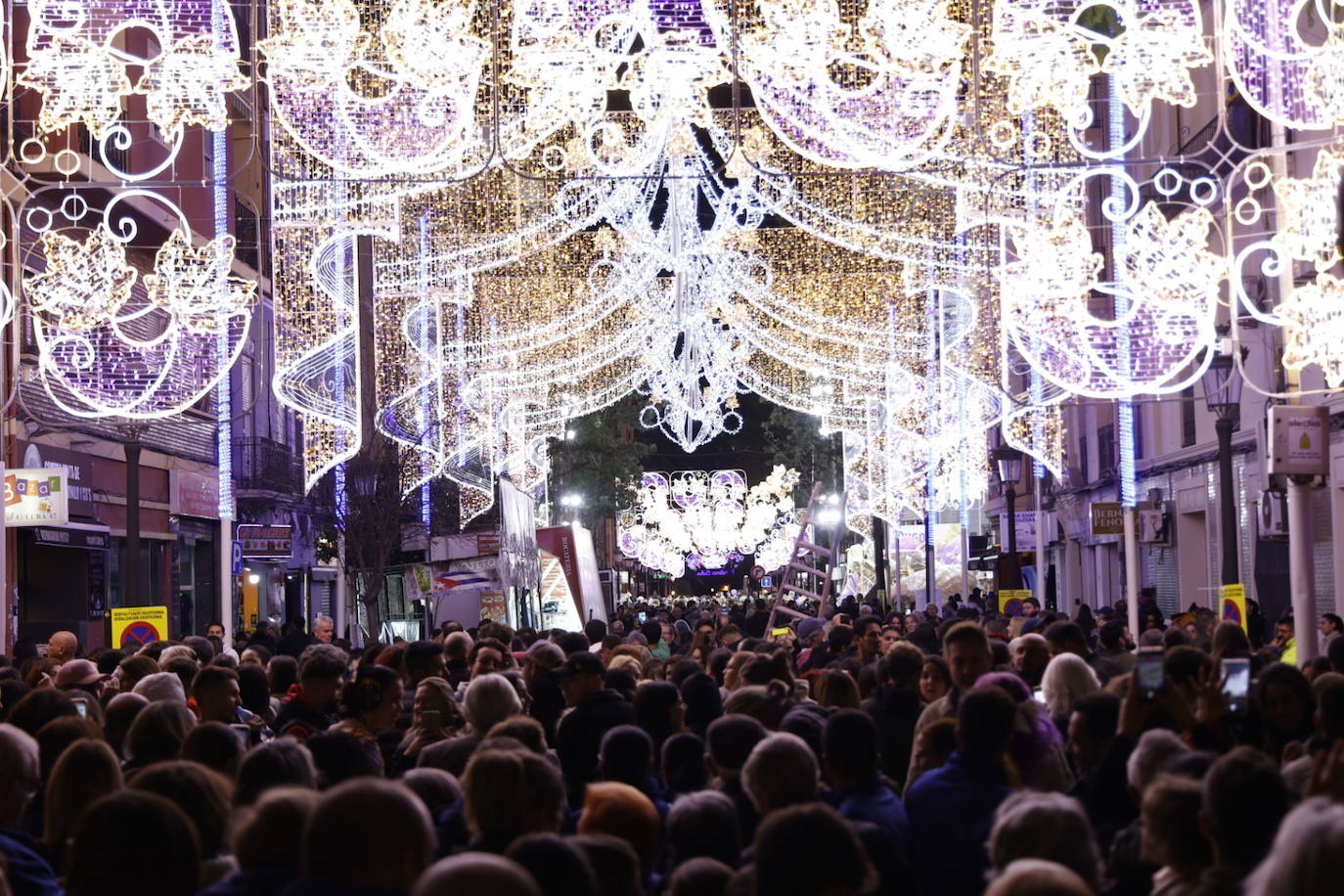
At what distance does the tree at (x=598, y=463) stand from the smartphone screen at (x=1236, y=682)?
43862 mm

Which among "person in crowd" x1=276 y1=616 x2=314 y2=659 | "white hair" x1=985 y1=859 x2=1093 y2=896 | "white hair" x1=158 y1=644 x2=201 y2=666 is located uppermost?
"white hair" x1=158 y1=644 x2=201 y2=666

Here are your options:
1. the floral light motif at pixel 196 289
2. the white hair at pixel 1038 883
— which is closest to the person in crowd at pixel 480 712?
the white hair at pixel 1038 883

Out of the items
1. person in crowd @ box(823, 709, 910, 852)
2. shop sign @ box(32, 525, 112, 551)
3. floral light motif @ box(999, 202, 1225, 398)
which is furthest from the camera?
shop sign @ box(32, 525, 112, 551)

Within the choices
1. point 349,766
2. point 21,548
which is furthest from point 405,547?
point 349,766

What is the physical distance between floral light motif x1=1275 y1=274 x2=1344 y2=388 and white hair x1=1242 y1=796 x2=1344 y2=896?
10693mm

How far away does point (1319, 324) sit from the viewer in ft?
44.8

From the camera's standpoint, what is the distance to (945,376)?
28812 millimetres

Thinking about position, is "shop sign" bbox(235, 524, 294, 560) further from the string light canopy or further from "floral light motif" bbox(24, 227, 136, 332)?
"floral light motif" bbox(24, 227, 136, 332)

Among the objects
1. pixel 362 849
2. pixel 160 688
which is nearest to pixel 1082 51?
pixel 160 688

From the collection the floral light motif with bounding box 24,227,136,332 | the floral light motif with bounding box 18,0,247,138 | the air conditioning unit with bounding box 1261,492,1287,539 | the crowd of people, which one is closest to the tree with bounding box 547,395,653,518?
the air conditioning unit with bounding box 1261,492,1287,539

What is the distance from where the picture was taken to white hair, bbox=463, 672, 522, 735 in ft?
28.6

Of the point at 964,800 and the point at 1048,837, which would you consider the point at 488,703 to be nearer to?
the point at 964,800

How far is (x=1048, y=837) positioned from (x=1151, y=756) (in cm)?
146

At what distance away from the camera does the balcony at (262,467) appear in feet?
120
